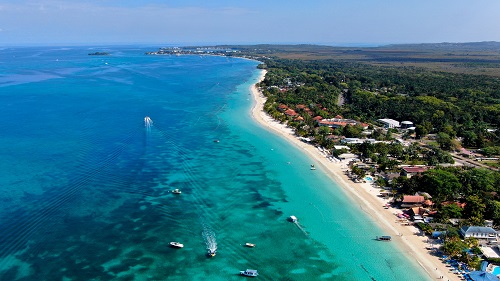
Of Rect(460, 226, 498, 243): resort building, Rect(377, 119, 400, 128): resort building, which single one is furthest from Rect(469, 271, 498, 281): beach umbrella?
Rect(377, 119, 400, 128): resort building

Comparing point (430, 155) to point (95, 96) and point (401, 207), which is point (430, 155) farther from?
point (95, 96)

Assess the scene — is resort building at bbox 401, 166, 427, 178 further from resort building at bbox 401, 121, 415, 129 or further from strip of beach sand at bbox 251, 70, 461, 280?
resort building at bbox 401, 121, 415, 129

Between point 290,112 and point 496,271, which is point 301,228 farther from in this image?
point 290,112

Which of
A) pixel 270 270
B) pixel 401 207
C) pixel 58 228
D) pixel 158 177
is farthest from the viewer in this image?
pixel 158 177


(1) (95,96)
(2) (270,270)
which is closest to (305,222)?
(2) (270,270)

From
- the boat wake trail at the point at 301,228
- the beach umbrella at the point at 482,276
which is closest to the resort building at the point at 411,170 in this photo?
the boat wake trail at the point at 301,228

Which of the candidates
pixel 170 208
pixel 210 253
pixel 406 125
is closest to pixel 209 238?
pixel 210 253
